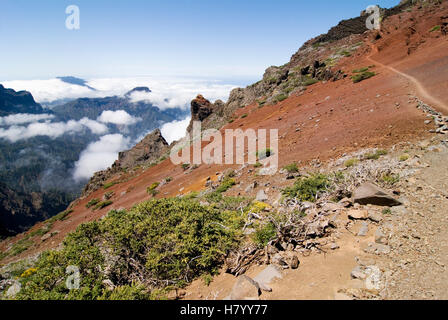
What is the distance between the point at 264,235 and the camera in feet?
16.6

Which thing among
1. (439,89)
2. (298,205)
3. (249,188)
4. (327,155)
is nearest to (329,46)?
(439,89)

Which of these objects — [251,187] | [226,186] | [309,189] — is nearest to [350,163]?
[309,189]

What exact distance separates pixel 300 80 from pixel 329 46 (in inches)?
771

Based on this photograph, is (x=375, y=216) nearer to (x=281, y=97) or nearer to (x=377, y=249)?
(x=377, y=249)

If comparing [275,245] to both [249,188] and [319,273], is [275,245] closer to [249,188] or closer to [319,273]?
[319,273]

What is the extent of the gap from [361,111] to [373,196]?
12.2m

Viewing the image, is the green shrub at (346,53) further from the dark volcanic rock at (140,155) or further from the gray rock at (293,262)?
the gray rock at (293,262)

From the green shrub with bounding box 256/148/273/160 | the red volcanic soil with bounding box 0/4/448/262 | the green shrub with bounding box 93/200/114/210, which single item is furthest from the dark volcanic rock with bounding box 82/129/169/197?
the green shrub with bounding box 256/148/273/160

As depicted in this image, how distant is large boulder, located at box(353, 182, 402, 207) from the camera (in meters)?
5.24

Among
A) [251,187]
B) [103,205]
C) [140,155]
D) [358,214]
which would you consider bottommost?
[103,205]

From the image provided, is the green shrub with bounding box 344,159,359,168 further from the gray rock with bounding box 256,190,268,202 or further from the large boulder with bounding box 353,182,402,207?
the large boulder with bounding box 353,182,402,207

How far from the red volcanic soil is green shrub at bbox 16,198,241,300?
662 centimetres

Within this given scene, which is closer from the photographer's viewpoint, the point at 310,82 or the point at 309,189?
the point at 309,189
